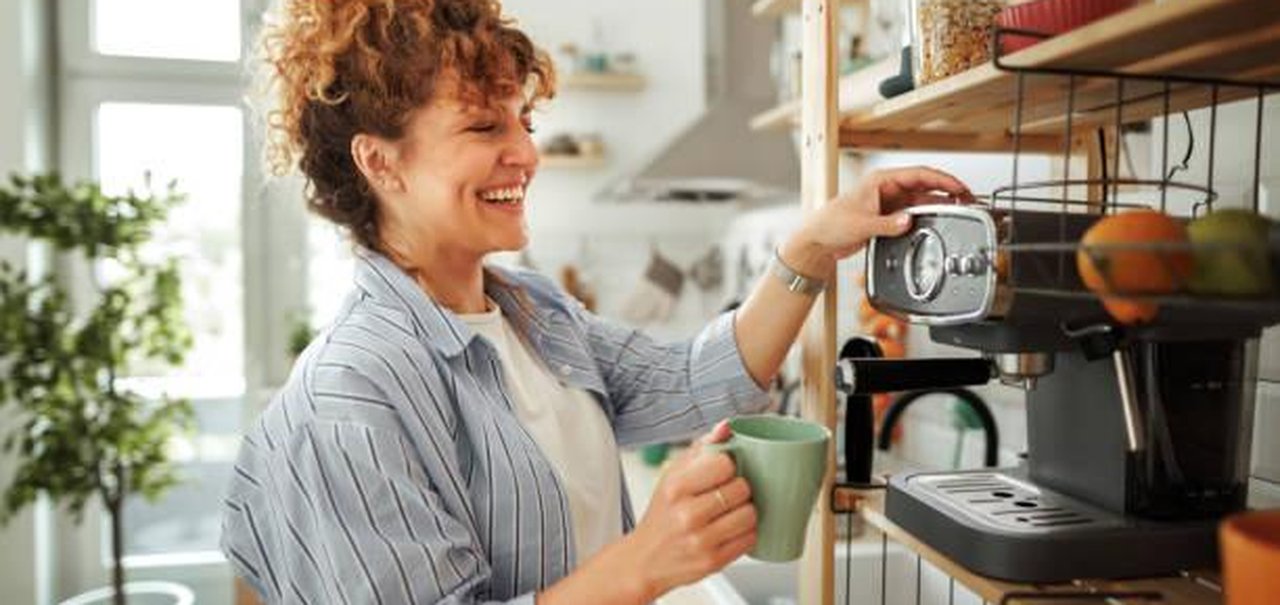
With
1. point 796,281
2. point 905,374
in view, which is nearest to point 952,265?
point 905,374

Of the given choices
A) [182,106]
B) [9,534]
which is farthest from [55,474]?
[182,106]

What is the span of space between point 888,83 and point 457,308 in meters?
0.48

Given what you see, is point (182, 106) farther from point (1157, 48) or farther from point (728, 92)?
point (1157, 48)

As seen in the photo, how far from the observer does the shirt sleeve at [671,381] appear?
967mm

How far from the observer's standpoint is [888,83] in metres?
0.79

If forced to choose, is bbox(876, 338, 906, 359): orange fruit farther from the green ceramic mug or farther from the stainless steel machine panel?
the green ceramic mug

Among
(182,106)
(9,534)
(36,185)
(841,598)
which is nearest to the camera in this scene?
(841,598)

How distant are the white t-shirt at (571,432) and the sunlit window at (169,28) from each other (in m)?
2.40

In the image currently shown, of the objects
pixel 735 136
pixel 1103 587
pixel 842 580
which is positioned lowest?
pixel 842 580

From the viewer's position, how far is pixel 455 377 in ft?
2.53

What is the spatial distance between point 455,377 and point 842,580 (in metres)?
0.87

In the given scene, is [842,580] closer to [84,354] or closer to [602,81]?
[84,354]

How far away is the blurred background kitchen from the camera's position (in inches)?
94.7

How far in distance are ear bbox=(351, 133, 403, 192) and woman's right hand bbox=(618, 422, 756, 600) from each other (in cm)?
42
